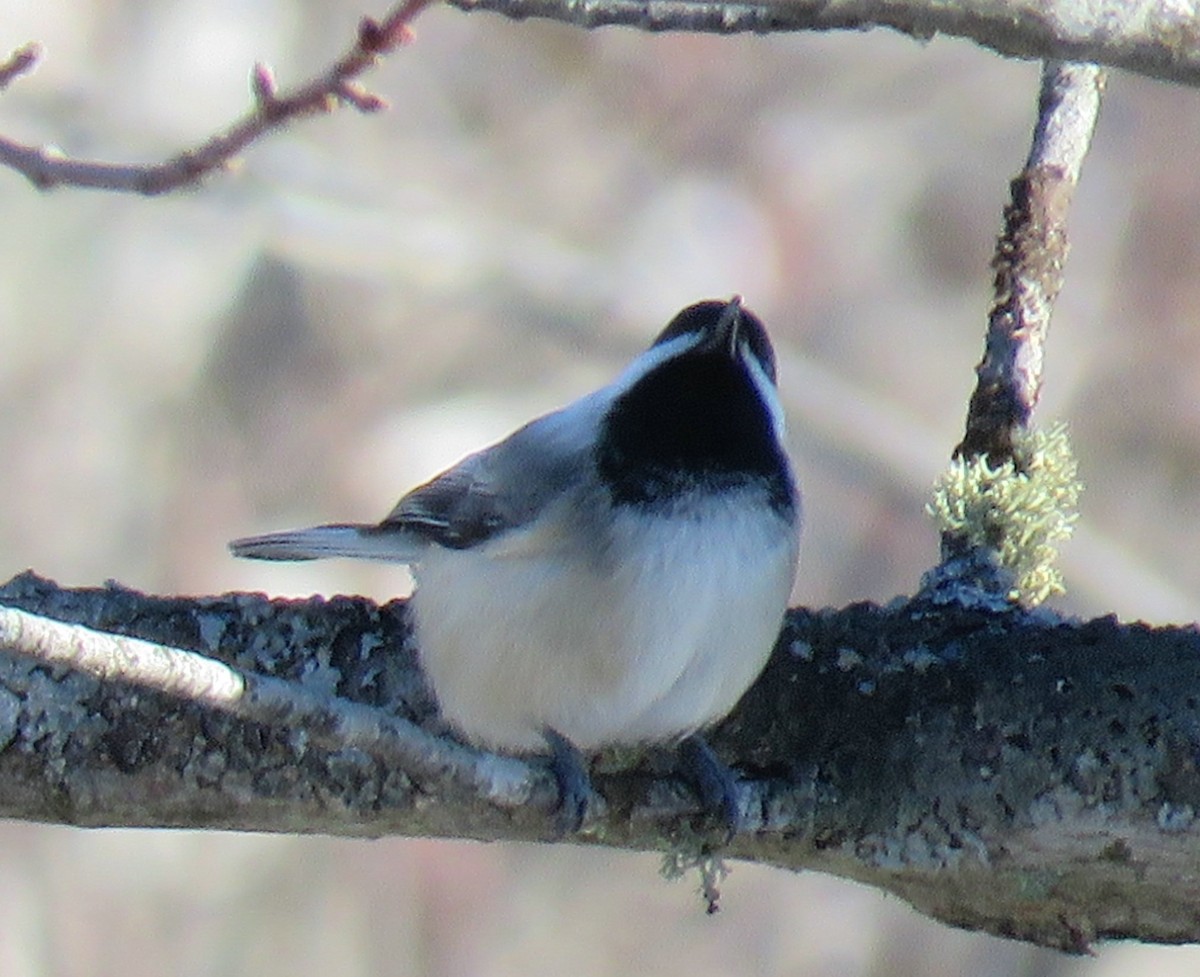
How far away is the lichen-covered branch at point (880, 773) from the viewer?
230cm

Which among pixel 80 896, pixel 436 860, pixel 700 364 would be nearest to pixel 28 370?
pixel 80 896

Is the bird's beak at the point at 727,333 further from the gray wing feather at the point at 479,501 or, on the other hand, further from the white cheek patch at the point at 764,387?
the gray wing feather at the point at 479,501

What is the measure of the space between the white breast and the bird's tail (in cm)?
34

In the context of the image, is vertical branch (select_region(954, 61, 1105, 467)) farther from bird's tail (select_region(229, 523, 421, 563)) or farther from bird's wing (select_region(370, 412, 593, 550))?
bird's tail (select_region(229, 523, 421, 563))

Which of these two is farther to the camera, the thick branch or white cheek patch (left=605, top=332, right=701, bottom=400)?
white cheek patch (left=605, top=332, right=701, bottom=400)

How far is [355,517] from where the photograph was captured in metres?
5.71

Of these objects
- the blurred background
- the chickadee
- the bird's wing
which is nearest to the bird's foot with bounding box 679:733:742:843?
the chickadee

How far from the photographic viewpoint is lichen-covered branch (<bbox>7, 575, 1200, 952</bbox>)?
2.30m

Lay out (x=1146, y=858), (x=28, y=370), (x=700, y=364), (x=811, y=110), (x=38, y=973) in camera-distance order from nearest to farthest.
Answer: (x=1146, y=858) < (x=700, y=364) < (x=38, y=973) < (x=28, y=370) < (x=811, y=110)

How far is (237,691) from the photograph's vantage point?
1703mm

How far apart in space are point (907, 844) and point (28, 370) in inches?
166

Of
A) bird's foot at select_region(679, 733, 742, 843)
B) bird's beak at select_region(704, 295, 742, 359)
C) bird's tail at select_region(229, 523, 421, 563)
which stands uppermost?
bird's beak at select_region(704, 295, 742, 359)

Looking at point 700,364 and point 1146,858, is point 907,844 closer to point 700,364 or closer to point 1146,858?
point 1146,858

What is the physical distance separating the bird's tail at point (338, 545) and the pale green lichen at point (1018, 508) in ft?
2.74
